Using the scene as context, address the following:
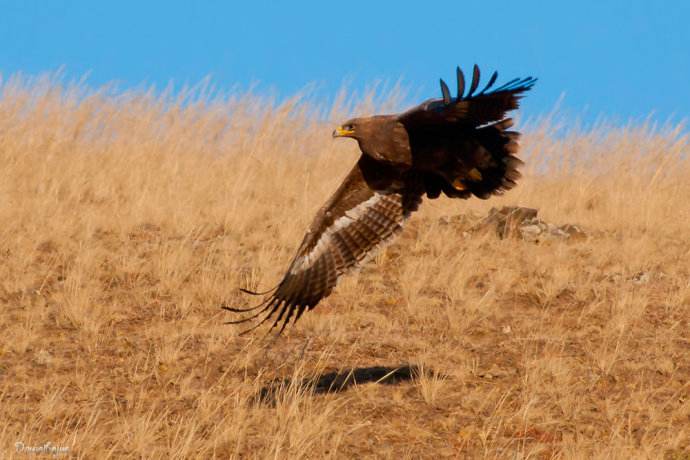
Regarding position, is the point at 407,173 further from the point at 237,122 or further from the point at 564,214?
the point at 237,122

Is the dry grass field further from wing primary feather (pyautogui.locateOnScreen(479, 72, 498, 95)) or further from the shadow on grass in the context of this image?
wing primary feather (pyautogui.locateOnScreen(479, 72, 498, 95))

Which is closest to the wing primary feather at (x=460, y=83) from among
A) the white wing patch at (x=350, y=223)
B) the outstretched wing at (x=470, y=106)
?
the outstretched wing at (x=470, y=106)

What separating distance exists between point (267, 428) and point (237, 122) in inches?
375

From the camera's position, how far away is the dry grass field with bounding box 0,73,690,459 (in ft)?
24.7

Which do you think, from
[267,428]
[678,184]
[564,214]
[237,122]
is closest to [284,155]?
[237,122]

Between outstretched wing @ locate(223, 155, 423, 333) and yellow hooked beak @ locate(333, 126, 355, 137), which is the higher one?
yellow hooked beak @ locate(333, 126, 355, 137)

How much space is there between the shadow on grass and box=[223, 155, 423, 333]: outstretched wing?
0.58 metres

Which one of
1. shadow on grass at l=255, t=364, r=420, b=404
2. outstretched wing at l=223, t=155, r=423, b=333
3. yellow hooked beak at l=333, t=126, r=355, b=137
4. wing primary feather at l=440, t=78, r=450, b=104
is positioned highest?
wing primary feather at l=440, t=78, r=450, b=104

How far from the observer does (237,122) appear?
54.0 ft

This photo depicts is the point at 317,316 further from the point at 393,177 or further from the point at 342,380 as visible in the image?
the point at 393,177

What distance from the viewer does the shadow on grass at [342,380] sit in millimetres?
8158

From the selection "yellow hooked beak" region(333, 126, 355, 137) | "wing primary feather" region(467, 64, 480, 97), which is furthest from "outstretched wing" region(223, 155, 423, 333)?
"wing primary feather" region(467, 64, 480, 97)

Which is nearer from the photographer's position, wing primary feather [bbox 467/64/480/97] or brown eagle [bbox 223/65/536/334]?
wing primary feather [bbox 467/64/480/97]

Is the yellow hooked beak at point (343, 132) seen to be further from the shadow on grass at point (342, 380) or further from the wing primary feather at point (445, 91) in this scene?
the shadow on grass at point (342, 380)
